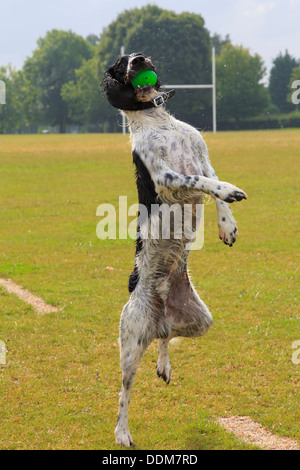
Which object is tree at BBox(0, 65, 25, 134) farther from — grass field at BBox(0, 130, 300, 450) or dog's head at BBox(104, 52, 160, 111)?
dog's head at BBox(104, 52, 160, 111)

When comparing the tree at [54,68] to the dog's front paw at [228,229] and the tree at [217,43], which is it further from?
the dog's front paw at [228,229]

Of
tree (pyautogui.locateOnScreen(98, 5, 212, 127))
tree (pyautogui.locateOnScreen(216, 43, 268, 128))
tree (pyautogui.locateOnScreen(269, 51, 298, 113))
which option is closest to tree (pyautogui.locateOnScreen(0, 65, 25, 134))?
tree (pyautogui.locateOnScreen(98, 5, 212, 127))

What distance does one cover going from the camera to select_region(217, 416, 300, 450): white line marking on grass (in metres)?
4.81

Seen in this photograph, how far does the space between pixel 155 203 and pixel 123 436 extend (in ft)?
6.14

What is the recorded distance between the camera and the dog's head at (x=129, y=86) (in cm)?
459

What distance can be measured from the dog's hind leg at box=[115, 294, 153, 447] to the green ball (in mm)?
1676

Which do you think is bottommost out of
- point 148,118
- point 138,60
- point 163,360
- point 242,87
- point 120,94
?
point 163,360

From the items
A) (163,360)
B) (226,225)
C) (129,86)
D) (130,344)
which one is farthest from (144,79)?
(163,360)

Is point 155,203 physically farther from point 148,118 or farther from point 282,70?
point 282,70

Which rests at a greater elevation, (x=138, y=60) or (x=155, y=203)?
(x=138, y=60)

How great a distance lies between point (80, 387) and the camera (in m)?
5.95

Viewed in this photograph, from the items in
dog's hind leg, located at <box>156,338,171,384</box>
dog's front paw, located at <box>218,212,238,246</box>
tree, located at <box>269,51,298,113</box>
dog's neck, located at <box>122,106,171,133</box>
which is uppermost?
tree, located at <box>269,51,298,113</box>

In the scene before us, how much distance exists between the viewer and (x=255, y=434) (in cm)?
500

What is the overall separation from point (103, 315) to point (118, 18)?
198 ft
